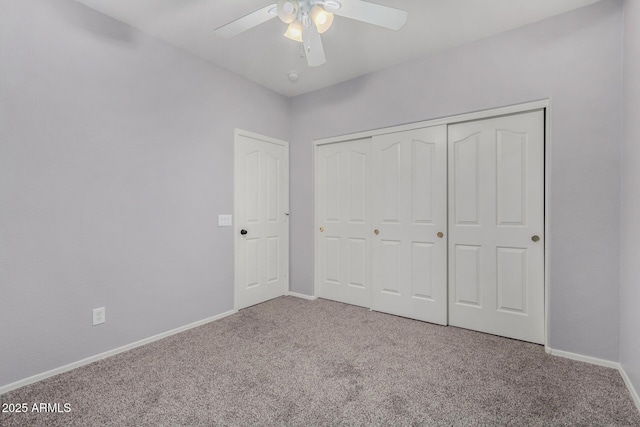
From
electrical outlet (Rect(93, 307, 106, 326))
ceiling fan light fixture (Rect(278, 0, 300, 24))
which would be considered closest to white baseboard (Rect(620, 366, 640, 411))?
ceiling fan light fixture (Rect(278, 0, 300, 24))

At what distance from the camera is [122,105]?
234cm

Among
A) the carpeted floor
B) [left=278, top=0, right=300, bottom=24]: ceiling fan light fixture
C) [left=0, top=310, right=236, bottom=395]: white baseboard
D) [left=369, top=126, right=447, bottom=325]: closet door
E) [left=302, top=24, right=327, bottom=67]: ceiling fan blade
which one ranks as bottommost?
the carpeted floor

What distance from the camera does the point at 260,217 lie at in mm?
3523

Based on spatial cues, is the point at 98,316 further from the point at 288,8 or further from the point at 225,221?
the point at 288,8

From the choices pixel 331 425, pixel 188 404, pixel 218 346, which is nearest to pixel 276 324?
pixel 218 346

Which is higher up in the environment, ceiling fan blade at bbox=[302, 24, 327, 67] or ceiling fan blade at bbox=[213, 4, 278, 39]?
ceiling fan blade at bbox=[213, 4, 278, 39]

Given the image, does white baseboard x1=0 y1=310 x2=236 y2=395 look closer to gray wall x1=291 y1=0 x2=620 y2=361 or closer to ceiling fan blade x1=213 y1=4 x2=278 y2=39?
ceiling fan blade x1=213 y1=4 x2=278 y2=39

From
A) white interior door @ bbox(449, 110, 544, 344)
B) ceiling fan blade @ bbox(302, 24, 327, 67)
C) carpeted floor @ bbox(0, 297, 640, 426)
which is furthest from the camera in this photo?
white interior door @ bbox(449, 110, 544, 344)

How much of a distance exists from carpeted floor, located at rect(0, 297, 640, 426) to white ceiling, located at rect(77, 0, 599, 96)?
8.62 ft

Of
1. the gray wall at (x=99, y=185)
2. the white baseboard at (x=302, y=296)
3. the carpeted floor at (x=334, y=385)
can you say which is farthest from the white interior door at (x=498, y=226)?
the gray wall at (x=99, y=185)

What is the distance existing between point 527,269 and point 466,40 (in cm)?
207

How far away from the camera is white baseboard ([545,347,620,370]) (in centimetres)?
209

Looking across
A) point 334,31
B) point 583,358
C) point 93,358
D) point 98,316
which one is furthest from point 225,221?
point 583,358

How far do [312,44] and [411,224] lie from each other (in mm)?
1922
